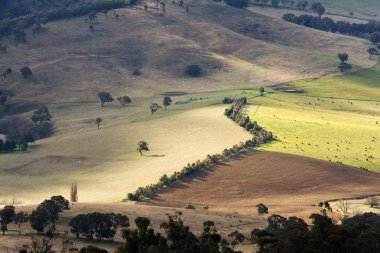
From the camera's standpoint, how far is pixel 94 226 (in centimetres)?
9381

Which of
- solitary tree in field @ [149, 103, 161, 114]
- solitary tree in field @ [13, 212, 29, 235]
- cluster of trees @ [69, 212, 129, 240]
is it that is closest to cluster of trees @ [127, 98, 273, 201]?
solitary tree in field @ [149, 103, 161, 114]

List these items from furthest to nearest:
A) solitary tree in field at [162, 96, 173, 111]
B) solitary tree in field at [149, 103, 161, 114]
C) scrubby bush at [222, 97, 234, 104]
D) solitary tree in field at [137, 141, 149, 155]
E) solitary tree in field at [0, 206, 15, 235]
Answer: solitary tree in field at [162, 96, 173, 111] → scrubby bush at [222, 97, 234, 104] → solitary tree in field at [149, 103, 161, 114] → solitary tree in field at [137, 141, 149, 155] → solitary tree in field at [0, 206, 15, 235]

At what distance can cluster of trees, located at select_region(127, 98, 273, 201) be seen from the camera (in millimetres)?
123812

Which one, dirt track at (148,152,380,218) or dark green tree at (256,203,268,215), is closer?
dark green tree at (256,203,268,215)

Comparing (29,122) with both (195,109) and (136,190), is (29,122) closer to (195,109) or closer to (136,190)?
(195,109)

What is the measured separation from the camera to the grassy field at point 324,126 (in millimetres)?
143250

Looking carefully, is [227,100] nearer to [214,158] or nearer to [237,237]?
[214,158]

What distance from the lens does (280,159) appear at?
138 meters

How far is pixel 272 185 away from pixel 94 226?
39602 mm

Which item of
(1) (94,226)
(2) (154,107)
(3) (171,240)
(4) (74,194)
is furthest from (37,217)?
(2) (154,107)

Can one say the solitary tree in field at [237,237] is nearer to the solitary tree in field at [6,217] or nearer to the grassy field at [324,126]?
the solitary tree in field at [6,217]

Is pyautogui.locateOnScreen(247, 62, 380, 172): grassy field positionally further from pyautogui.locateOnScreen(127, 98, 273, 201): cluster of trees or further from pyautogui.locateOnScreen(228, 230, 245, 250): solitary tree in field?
pyautogui.locateOnScreen(228, 230, 245, 250): solitary tree in field

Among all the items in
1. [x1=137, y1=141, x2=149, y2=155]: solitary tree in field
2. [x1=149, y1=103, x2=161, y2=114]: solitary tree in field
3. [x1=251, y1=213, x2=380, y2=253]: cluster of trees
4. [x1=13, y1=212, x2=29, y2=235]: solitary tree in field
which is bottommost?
[x1=13, y1=212, x2=29, y2=235]: solitary tree in field

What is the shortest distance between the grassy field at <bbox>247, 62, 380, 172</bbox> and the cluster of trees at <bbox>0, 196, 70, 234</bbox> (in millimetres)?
53088
